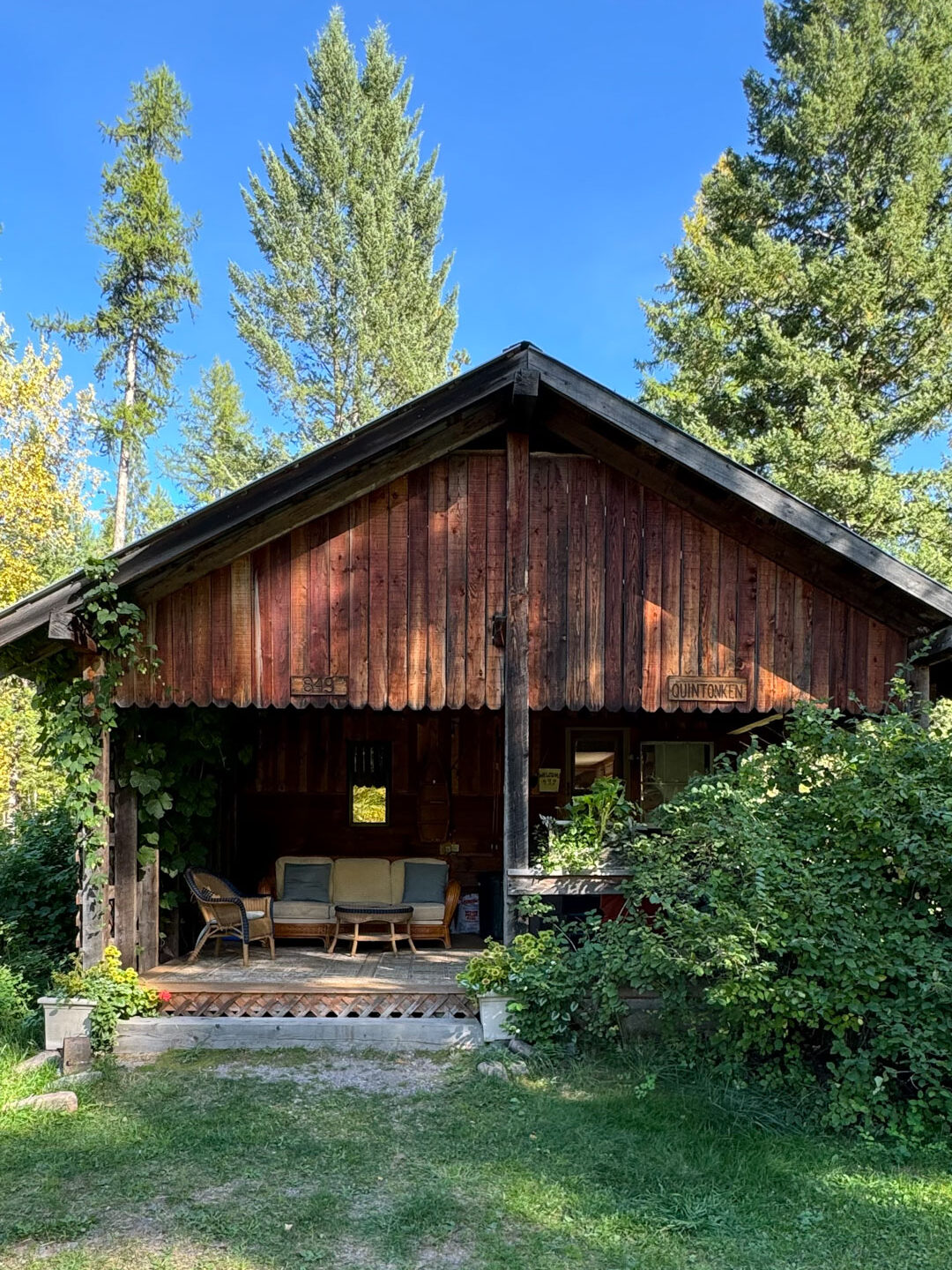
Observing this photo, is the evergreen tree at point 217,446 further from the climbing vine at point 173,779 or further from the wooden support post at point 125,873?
the wooden support post at point 125,873

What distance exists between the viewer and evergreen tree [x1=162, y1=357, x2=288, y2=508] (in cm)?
2478

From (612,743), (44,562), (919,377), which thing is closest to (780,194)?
(919,377)

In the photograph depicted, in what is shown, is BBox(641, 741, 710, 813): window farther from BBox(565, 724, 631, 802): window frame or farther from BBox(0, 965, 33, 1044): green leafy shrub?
BBox(0, 965, 33, 1044): green leafy shrub

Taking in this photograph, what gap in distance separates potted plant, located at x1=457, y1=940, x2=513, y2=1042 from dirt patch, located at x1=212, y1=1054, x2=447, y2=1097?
0.49m

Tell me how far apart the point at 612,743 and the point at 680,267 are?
1353 centimetres

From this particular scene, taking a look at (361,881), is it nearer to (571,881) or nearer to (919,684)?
(571,881)

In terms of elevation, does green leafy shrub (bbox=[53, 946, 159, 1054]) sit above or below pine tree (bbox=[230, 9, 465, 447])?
below

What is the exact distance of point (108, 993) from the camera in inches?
256

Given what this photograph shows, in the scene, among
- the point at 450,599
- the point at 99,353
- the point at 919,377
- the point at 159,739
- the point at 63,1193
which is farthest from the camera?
the point at 99,353

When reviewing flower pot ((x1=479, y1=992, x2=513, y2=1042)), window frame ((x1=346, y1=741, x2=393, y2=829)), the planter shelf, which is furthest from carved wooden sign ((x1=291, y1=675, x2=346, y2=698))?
window frame ((x1=346, y1=741, x2=393, y2=829))

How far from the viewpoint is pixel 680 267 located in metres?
19.5

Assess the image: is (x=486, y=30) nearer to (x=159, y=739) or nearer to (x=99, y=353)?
(x=99, y=353)

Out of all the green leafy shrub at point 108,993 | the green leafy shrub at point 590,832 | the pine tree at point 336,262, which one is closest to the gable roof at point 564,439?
the green leafy shrub at point 590,832

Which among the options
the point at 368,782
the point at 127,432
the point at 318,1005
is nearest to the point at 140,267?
the point at 127,432
